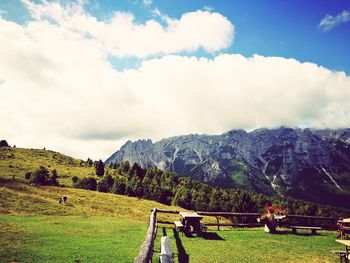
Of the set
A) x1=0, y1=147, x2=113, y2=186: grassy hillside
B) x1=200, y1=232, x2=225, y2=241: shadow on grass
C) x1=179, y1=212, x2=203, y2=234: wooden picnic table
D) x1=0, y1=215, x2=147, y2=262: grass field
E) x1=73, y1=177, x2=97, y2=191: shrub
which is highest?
x1=0, y1=147, x2=113, y2=186: grassy hillside

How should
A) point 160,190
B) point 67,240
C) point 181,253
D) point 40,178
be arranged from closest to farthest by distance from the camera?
point 181,253 → point 67,240 → point 40,178 → point 160,190

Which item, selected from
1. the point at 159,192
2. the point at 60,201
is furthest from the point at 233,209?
the point at 60,201

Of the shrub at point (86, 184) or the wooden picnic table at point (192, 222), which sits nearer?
the wooden picnic table at point (192, 222)

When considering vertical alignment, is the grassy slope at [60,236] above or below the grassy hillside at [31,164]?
below

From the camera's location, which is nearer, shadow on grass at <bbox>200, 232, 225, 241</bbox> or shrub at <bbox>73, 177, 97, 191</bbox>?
shadow on grass at <bbox>200, 232, 225, 241</bbox>

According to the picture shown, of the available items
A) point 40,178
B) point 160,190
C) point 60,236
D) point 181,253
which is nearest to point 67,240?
point 60,236

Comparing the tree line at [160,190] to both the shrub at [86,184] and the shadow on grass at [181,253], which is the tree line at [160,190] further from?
the shadow on grass at [181,253]

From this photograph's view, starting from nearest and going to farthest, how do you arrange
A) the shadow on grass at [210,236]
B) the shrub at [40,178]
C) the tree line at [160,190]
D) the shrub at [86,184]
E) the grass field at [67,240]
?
the grass field at [67,240], the shadow on grass at [210,236], the shrub at [40,178], the shrub at [86,184], the tree line at [160,190]

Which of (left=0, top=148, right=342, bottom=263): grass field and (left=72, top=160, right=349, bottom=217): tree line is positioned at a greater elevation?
(left=72, top=160, right=349, bottom=217): tree line

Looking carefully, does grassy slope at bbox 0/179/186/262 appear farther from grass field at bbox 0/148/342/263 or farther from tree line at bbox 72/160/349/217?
tree line at bbox 72/160/349/217

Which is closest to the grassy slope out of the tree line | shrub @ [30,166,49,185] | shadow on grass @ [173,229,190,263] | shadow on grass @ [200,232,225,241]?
shadow on grass @ [173,229,190,263]

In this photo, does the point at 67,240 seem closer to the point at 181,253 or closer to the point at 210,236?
the point at 181,253

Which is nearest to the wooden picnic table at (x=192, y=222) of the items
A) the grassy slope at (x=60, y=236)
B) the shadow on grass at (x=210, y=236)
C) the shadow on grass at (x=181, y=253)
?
the shadow on grass at (x=210, y=236)

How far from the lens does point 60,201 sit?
3650 cm
